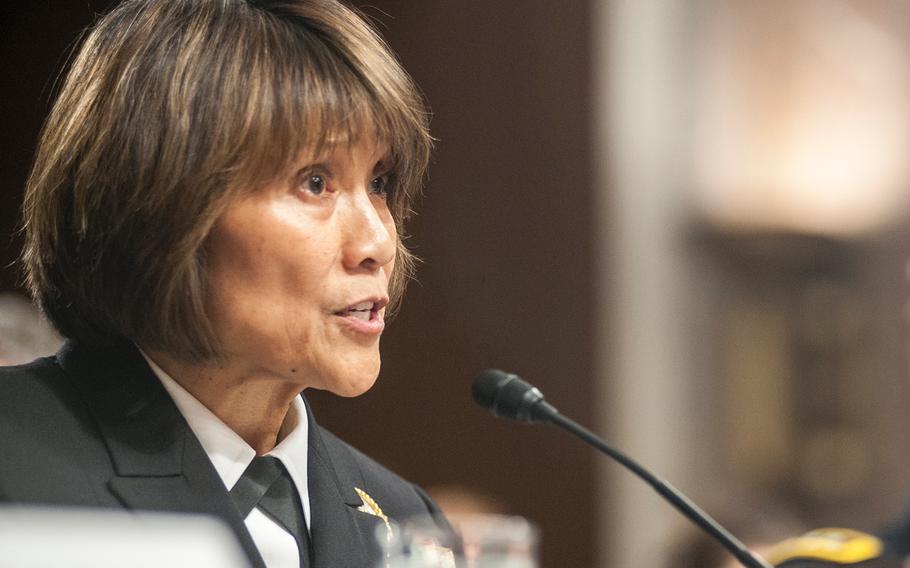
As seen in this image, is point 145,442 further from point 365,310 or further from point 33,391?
point 365,310

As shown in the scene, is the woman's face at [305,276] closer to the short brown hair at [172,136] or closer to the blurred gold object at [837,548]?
the short brown hair at [172,136]

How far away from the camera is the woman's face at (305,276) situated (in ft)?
5.21

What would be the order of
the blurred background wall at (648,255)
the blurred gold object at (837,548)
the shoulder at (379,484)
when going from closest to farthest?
the blurred gold object at (837,548), the shoulder at (379,484), the blurred background wall at (648,255)

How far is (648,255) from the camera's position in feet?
19.6

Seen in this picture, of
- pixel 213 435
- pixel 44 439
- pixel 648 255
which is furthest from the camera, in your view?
pixel 648 255

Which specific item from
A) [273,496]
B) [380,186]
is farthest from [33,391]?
[380,186]

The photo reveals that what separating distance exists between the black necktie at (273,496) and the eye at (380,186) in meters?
0.41

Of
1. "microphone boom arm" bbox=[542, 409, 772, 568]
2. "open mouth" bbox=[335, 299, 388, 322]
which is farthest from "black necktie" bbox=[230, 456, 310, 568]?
"microphone boom arm" bbox=[542, 409, 772, 568]

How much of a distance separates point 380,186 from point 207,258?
0.31m

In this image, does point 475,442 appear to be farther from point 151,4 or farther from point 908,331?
point 151,4

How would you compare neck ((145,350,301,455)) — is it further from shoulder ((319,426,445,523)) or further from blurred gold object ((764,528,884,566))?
blurred gold object ((764,528,884,566))

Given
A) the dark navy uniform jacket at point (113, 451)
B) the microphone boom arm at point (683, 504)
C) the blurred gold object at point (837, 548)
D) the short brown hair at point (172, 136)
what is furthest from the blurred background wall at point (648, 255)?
the short brown hair at point (172, 136)

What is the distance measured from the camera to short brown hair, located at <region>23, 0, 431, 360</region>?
5.11 ft

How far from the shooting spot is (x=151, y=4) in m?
1.70
